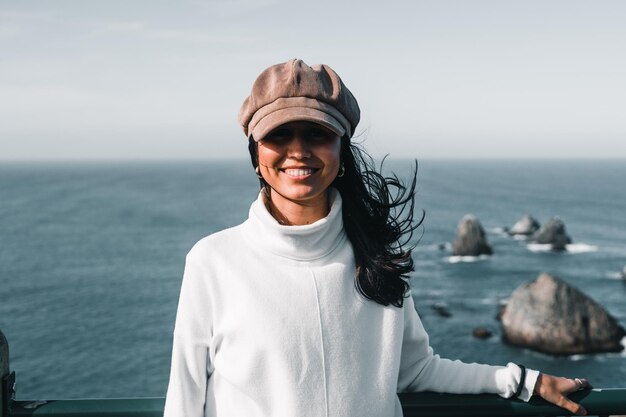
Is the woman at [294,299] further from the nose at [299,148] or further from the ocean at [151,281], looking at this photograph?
the ocean at [151,281]

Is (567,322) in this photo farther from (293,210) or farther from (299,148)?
(299,148)

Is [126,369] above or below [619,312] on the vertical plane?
below

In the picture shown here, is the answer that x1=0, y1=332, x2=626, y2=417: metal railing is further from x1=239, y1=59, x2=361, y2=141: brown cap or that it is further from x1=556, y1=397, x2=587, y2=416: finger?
A: x1=239, y1=59, x2=361, y2=141: brown cap

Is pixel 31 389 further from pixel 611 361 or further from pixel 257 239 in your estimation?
pixel 257 239

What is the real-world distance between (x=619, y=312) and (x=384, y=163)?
51592 mm

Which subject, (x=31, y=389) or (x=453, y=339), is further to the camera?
(x=453, y=339)

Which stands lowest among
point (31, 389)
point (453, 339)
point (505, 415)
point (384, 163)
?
point (31, 389)

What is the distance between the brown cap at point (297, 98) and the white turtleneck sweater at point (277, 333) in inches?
14.0

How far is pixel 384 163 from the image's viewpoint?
2.99 m

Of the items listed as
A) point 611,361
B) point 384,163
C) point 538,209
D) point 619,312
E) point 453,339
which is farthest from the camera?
point 538,209

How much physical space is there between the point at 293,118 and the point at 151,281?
69.0m

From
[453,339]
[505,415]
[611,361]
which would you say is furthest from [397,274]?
[453,339]

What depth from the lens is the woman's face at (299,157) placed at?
2354mm

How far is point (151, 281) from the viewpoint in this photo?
68.8 m
